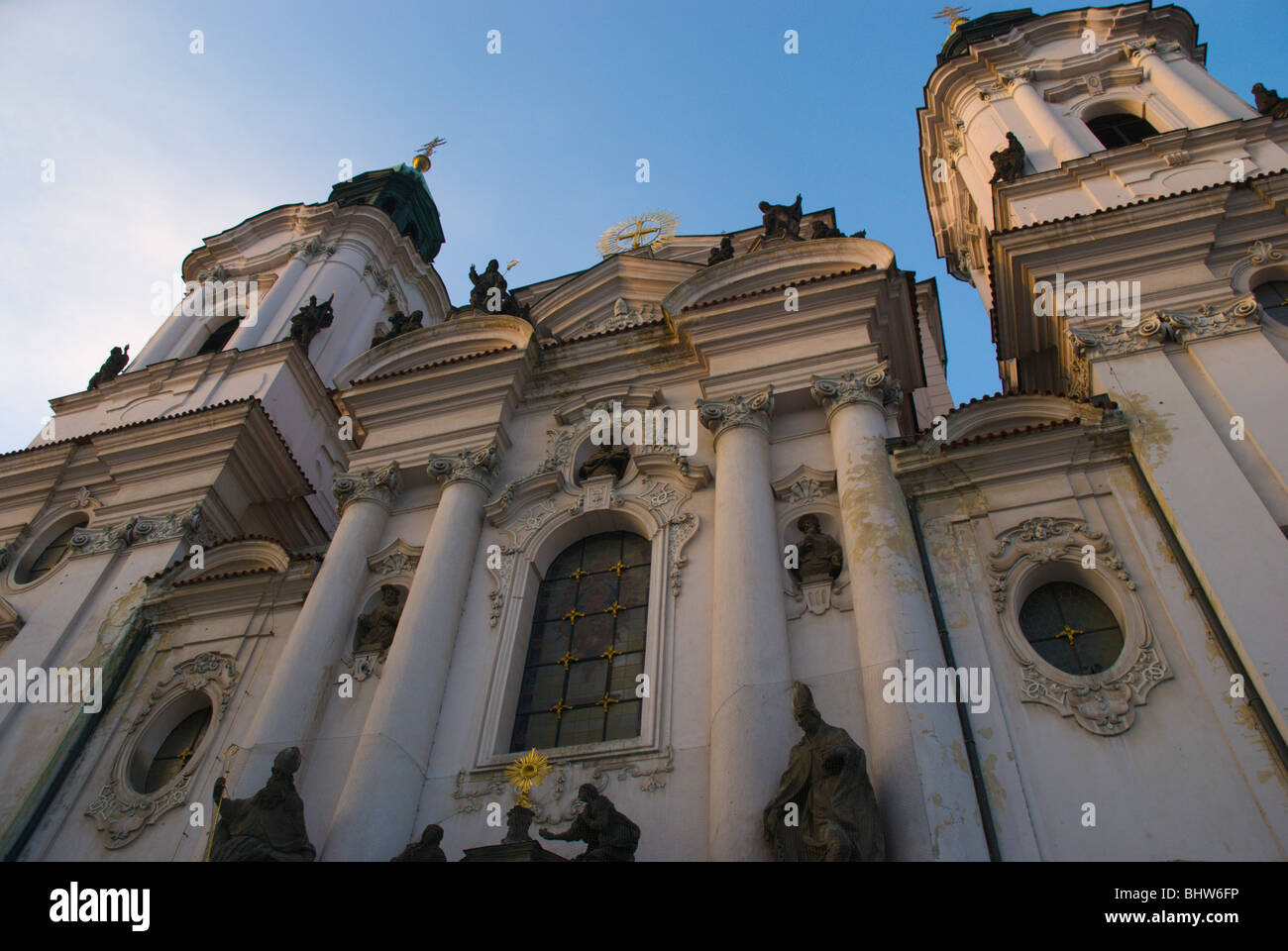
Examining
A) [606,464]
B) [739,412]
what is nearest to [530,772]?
[606,464]

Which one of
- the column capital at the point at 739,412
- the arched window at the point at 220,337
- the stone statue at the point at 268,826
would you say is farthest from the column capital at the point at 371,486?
the arched window at the point at 220,337

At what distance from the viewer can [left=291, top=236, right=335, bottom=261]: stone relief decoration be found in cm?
2102

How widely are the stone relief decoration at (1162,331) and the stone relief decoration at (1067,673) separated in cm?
233

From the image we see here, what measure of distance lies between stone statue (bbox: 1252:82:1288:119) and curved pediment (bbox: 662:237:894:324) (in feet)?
22.2

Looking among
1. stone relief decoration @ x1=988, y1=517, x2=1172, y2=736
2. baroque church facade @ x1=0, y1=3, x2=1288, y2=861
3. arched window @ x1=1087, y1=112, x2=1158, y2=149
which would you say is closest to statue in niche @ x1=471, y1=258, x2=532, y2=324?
baroque church facade @ x1=0, y1=3, x2=1288, y2=861

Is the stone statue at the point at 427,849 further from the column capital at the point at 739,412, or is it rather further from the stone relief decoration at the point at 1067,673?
the column capital at the point at 739,412

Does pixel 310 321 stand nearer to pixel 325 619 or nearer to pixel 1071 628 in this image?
pixel 325 619

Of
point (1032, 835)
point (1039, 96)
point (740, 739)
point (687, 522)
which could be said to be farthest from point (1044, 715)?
point (1039, 96)

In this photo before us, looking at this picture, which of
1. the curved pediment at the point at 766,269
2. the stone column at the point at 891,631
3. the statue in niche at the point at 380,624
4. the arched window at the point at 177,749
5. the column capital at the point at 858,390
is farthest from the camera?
the curved pediment at the point at 766,269

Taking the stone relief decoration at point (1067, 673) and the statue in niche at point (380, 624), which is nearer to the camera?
the stone relief decoration at point (1067, 673)

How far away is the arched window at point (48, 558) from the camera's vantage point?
539 inches

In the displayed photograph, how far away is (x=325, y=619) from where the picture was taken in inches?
404

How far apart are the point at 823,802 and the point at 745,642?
196cm
